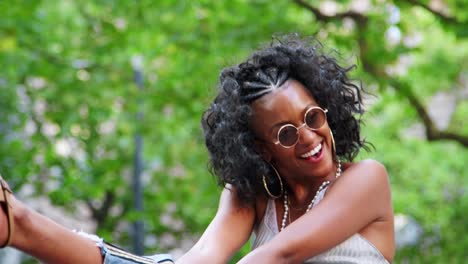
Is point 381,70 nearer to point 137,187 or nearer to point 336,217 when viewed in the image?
point 137,187

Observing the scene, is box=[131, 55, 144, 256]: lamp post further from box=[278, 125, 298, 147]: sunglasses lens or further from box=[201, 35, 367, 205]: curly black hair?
box=[278, 125, 298, 147]: sunglasses lens

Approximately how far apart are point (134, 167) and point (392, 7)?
2.69m

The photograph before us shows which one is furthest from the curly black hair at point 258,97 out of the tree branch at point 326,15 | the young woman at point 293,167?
the tree branch at point 326,15

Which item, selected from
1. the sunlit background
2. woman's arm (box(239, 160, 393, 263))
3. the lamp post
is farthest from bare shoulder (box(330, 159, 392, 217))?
the lamp post

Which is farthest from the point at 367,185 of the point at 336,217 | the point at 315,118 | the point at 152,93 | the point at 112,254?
the point at 152,93

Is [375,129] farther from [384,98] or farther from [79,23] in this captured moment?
[79,23]

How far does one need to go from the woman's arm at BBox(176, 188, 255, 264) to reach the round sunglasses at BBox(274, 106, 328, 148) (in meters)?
0.31

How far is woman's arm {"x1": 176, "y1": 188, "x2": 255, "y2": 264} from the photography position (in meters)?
3.06

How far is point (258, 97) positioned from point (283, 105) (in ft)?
0.29

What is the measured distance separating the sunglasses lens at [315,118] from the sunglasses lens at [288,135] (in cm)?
5

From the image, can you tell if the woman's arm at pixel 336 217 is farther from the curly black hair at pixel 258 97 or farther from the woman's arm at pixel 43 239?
the woman's arm at pixel 43 239

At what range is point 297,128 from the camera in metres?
2.96

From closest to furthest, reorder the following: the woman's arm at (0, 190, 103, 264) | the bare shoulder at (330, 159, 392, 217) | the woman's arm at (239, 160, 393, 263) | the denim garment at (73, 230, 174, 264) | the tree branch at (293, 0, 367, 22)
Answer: the woman's arm at (0, 190, 103, 264) < the denim garment at (73, 230, 174, 264) < the woman's arm at (239, 160, 393, 263) < the bare shoulder at (330, 159, 392, 217) < the tree branch at (293, 0, 367, 22)

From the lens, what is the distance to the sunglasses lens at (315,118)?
9.79 ft
